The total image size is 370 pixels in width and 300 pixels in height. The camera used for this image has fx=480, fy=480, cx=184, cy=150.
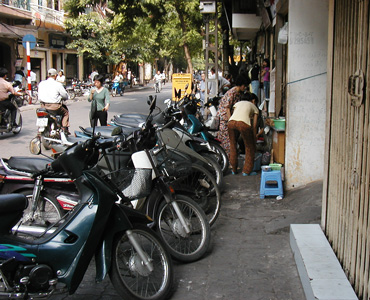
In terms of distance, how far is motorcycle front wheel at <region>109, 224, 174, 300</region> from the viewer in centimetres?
343

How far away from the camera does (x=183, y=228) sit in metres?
4.38

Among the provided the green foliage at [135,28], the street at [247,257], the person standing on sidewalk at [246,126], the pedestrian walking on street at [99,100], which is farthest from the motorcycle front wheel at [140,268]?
the green foliage at [135,28]

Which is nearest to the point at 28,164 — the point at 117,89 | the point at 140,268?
the point at 140,268

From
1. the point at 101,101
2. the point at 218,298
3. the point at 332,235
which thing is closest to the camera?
the point at 218,298

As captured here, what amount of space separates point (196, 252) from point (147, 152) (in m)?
1.07

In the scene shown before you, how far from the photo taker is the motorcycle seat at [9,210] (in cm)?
319

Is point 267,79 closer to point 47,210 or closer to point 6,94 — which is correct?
point 6,94

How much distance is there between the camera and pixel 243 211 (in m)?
6.30

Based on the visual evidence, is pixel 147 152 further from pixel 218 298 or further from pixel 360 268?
pixel 360 268

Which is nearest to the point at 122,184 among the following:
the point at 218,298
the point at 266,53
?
the point at 218,298

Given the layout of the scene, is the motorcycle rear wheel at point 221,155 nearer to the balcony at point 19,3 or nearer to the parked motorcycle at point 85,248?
the parked motorcycle at point 85,248

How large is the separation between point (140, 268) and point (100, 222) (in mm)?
491

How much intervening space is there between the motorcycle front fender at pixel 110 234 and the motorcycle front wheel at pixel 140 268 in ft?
0.16

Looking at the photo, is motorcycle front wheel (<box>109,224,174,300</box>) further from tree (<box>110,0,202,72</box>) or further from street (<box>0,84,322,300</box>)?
tree (<box>110,0,202,72</box>)
